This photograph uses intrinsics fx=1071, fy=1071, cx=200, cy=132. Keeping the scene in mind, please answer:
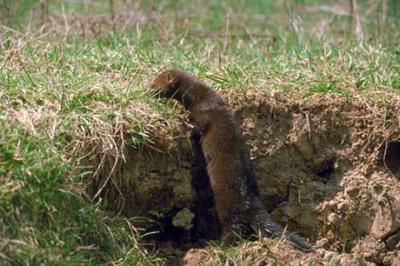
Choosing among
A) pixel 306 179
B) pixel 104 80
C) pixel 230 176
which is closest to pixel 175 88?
pixel 104 80

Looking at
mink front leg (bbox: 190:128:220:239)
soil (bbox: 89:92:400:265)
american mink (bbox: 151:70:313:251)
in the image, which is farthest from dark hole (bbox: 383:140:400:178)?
mink front leg (bbox: 190:128:220:239)

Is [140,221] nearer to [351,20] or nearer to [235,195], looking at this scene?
[235,195]

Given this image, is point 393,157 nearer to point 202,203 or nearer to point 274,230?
point 274,230

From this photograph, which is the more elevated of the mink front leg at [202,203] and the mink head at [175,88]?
the mink head at [175,88]

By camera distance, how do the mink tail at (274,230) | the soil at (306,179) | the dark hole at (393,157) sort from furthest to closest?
the dark hole at (393,157) < the soil at (306,179) < the mink tail at (274,230)

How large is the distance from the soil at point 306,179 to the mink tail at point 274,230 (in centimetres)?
9

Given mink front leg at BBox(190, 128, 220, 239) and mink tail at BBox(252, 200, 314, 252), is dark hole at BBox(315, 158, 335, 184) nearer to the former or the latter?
mink tail at BBox(252, 200, 314, 252)

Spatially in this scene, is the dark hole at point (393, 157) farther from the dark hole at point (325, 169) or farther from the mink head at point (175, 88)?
the mink head at point (175, 88)

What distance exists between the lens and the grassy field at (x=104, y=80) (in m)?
4.33

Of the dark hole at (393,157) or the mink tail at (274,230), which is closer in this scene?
the mink tail at (274,230)

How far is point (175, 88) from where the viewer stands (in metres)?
5.03

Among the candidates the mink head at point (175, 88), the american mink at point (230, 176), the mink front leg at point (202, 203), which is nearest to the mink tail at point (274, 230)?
the american mink at point (230, 176)

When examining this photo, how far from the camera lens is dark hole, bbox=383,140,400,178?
501 cm

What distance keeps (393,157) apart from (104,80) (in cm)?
141
